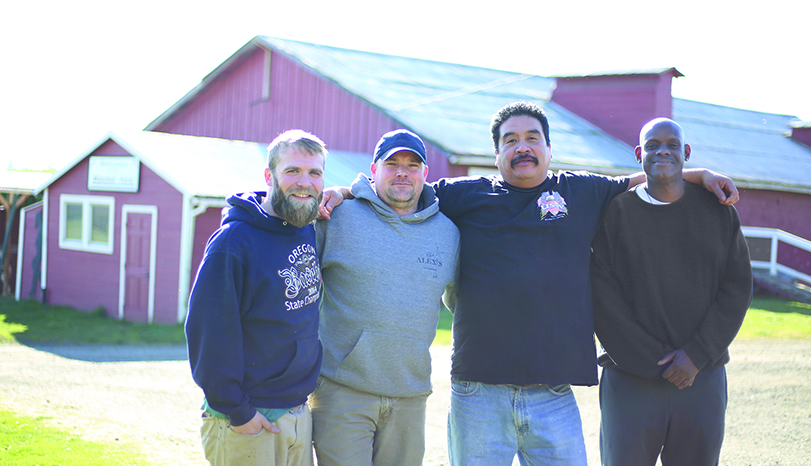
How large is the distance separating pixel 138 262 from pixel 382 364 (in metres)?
11.4

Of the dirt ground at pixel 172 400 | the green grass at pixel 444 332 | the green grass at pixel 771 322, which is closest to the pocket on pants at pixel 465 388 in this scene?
the dirt ground at pixel 172 400

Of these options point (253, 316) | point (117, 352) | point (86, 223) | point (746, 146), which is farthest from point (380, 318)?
point (746, 146)

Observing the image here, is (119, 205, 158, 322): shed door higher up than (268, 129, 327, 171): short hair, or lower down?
lower down

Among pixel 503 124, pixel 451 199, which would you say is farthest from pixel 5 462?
pixel 503 124

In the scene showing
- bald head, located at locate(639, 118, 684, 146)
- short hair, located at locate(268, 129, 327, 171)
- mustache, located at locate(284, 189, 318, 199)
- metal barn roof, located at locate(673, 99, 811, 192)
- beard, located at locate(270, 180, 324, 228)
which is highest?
metal barn roof, located at locate(673, 99, 811, 192)

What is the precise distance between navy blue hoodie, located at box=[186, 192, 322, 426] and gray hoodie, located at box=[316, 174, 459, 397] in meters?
0.17

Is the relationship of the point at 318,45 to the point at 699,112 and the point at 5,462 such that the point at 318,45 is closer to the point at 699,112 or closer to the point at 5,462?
the point at 699,112

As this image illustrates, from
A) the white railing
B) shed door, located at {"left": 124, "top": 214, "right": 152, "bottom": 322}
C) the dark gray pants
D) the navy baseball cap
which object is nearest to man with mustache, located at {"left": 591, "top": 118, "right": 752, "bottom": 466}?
the dark gray pants

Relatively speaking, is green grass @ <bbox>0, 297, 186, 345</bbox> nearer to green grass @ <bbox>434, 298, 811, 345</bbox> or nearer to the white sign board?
the white sign board

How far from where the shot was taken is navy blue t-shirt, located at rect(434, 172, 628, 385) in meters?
3.35

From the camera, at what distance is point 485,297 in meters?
3.43

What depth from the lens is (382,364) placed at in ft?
11.0

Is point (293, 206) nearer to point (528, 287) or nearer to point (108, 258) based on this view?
point (528, 287)

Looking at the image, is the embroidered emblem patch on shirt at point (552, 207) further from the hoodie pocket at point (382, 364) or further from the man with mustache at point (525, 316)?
the hoodie pocket at point (382, 364)
